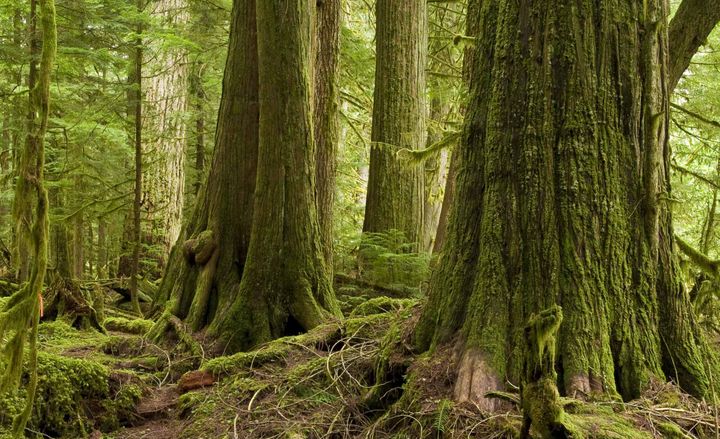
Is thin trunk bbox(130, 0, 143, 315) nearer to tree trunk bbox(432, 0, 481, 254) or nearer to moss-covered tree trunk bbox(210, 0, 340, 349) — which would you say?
moss-covered tree trunk bbox(210, 0, 340, 349)

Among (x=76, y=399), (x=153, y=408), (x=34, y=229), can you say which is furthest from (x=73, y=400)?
(x=34, y=229)

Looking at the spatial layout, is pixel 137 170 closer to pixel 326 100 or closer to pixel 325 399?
pixel 326 100

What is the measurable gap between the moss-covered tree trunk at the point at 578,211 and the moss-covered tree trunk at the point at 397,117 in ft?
19.1

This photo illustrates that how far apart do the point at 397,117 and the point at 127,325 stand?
5090mm

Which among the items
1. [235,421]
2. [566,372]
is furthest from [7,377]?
[566,372]

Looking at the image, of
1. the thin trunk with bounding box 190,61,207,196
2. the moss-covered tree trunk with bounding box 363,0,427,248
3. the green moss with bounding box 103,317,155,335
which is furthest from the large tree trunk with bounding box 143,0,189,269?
the moss-covered tree trunk with bounding box 363,0,427,248

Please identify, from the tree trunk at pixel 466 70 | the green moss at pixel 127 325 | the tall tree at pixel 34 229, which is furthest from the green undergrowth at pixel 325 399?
the green moss at pixel 127 325

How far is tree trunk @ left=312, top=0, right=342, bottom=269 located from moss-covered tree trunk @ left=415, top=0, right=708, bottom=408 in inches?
162

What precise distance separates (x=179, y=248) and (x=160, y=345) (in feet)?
4.36

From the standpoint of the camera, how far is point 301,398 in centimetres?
418

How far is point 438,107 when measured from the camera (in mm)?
15430

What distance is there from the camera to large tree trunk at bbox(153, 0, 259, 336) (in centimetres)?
617

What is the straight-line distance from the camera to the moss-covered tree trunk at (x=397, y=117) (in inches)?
367

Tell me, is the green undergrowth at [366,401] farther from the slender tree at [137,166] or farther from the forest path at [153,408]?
the slender tree at [137,166]
